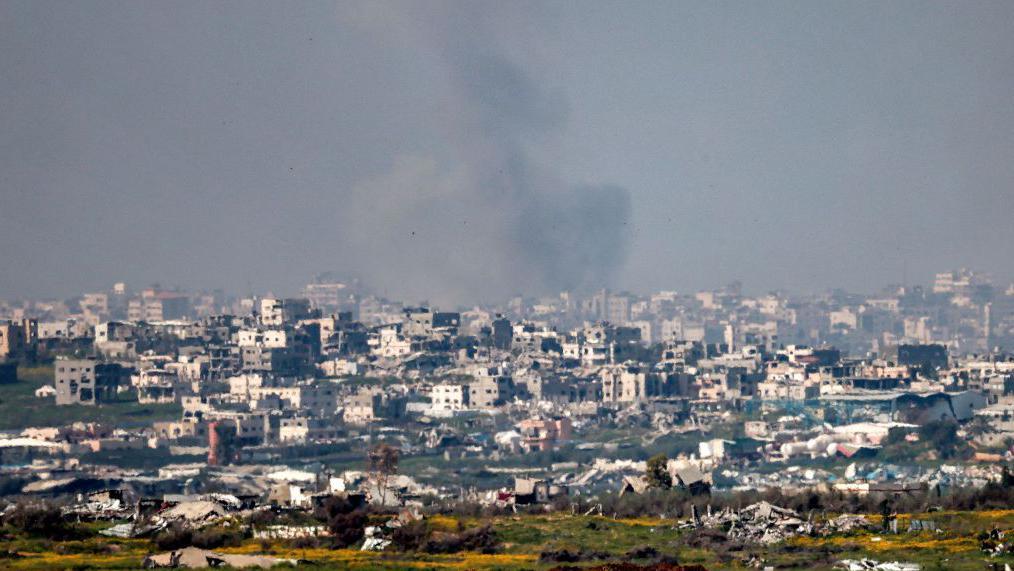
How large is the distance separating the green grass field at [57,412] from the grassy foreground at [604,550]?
3704 inches

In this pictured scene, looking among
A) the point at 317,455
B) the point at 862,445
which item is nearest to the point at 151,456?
the point at 317,455

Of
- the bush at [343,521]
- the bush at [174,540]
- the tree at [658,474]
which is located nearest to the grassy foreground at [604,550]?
the bush at [174,540]

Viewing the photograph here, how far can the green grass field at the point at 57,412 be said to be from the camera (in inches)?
5453

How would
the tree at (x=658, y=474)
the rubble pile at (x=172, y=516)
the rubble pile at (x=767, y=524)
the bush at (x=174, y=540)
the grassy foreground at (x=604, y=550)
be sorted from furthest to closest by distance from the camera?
the tree at (x=658, y=474), the rubble pile at (x=172, y=516), the rubble pile at (x=767, y=524), the bush at (x=174, y=540), the grassy foreground at (x=604, y=550)

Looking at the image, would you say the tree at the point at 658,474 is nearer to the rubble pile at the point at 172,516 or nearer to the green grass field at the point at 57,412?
the rubble pile at the point at 172,516

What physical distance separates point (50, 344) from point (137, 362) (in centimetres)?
819

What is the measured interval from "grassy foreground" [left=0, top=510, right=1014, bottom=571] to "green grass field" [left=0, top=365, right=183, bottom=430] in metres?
94.1

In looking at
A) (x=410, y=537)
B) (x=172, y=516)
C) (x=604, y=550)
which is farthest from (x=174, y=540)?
(x=604, y=550)

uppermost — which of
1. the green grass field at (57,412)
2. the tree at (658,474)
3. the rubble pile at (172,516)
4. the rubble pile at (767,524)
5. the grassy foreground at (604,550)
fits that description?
the green grass field at (57,412)

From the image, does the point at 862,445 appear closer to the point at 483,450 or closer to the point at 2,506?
the point at 483,450

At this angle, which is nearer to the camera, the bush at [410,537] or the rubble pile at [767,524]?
the bush at [410,537]

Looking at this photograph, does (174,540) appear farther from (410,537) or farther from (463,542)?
(463,542)

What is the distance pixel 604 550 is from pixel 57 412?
103 meters

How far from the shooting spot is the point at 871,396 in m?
147
